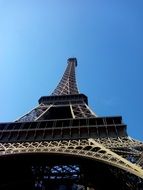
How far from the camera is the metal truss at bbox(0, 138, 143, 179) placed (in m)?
17.3

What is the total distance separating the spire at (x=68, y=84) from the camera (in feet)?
137

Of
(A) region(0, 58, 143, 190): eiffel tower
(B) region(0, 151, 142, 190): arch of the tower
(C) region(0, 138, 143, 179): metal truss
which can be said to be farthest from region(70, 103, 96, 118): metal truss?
(C) region(0, 138, 143, 179): metal truss

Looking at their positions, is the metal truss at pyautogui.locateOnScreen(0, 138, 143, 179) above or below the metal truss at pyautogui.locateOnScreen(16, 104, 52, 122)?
below

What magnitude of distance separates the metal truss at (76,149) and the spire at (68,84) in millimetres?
18049

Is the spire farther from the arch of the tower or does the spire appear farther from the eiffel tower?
the arch of the tower

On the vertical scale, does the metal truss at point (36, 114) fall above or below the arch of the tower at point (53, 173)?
above

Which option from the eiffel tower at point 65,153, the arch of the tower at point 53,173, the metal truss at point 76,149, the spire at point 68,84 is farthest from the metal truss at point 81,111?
the metal truss at point 76,149

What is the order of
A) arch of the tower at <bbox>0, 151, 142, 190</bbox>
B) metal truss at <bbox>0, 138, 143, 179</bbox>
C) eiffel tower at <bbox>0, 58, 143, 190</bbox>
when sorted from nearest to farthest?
metal truss at <bbox>0, 138, 143, 179</bbox> < eiffel tower at <bbox>0, 58, 143, 190</bbox> < arch of the tower at <bbox>0, 151, 142, 190</bbox>

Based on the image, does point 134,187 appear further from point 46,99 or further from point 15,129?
point 46,99

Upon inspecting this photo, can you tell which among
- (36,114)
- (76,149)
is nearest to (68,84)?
(36,114)

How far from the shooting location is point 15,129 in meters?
25.2

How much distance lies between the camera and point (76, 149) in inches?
790

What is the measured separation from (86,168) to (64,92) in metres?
19.5

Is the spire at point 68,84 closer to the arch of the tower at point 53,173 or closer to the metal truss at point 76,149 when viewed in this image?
the arch of the tower at point 53,173
